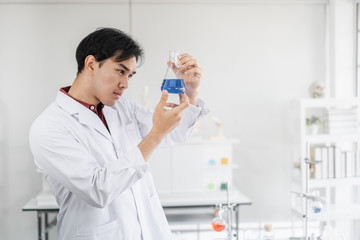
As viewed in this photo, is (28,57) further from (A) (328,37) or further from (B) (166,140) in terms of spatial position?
(A) (328,37)

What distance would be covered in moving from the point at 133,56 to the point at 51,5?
2859 millimetres

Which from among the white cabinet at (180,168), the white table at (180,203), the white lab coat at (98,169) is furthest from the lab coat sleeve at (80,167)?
the white cabinet at (180,168)

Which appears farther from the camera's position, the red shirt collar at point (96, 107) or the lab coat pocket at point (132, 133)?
the lab coat pocket at point (132, 133)

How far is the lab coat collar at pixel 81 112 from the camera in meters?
1.37

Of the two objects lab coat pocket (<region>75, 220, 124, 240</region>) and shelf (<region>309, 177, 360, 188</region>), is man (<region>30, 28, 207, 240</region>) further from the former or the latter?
shelf (<region>309, 177, 360, 188</region>)

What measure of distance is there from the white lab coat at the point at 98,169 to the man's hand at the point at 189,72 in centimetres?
6

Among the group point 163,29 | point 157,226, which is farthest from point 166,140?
point 163,29

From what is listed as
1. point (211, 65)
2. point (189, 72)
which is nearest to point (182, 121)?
point (189, 72)

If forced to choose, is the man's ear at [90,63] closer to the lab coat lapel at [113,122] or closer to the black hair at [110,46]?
the black hair at [110,46]

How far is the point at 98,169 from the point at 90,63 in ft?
1.33

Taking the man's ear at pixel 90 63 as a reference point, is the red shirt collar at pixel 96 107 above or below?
below

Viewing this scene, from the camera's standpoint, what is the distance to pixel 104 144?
4.53 ft

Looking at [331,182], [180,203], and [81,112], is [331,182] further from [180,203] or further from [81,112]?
[81,112]

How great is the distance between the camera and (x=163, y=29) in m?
3.95
